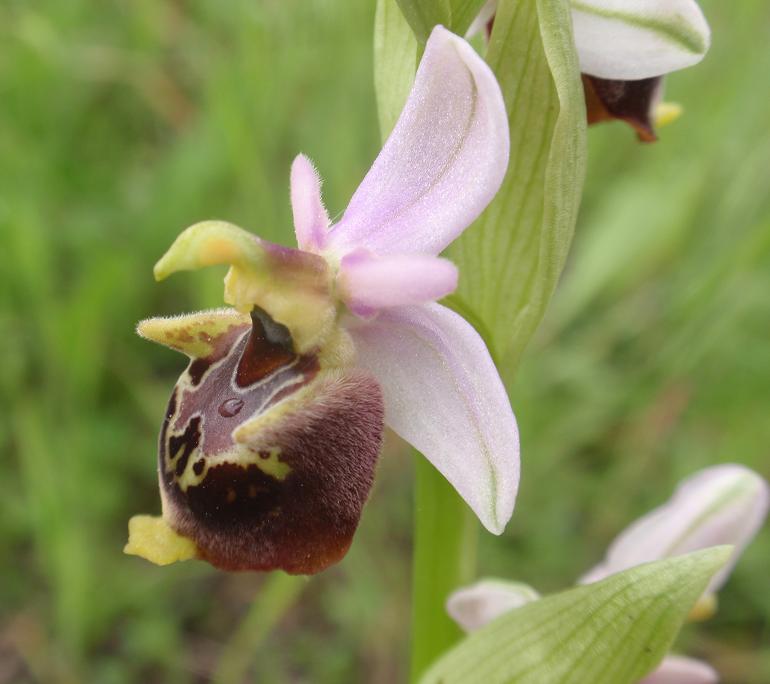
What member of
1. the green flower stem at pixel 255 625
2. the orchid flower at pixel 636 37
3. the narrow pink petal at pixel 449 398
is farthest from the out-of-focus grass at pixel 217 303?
the narrow pink petal at pixel 449 398

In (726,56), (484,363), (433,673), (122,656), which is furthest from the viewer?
(726,56)

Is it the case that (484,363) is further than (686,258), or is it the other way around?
(686,258)

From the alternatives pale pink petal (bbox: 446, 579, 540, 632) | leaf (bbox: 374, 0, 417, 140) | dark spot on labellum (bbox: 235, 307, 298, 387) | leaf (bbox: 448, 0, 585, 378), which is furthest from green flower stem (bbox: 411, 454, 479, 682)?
leaf (bbox: 374, 0, 417, 140)

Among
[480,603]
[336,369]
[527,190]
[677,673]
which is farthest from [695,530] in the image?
[336,369]

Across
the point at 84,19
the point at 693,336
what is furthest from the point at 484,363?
the point at 84,19

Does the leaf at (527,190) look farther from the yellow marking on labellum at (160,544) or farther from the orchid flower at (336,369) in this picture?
the yellow marking on labellum at (160,544)

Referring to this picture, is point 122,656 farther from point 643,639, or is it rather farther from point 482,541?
point 643,639

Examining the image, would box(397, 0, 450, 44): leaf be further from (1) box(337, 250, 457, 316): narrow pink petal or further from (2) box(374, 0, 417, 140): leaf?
(1) box(337, 250, 457, 316): narrow pink petal
